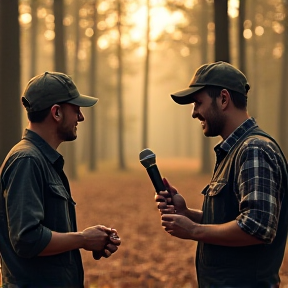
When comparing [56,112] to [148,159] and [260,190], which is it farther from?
[260,190]

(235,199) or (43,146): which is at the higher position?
(43,146)

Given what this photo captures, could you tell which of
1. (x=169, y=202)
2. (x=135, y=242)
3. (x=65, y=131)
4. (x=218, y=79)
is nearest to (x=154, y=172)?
(x=169, y=202)

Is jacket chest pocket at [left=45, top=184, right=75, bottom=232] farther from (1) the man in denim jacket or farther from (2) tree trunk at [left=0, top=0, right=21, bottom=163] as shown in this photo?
(2) tree trunk at [left=0, top=0, right=21, bottom=163]

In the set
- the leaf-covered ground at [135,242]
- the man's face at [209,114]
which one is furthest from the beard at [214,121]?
the leaf-covered ground at [135,242]

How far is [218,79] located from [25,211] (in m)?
1.62

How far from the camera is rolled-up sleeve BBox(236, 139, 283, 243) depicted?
3377 mm

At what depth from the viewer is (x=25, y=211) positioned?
3309 mm

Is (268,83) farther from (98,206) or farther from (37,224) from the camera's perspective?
(37,224)

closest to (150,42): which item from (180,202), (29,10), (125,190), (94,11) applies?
(94,11)

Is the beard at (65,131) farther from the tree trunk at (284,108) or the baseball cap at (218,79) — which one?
the tree trunk at (284,108)

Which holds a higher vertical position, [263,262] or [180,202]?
[180,202]

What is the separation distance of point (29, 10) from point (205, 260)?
70.4 ft

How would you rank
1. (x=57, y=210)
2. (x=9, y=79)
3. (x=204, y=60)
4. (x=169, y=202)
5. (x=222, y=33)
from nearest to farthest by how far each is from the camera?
(x=57, y=210) → (x=169, y=202) → (x=9, y=79) → (x=222, y=33) → (x=204, y=60)

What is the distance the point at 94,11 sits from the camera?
25.9m
